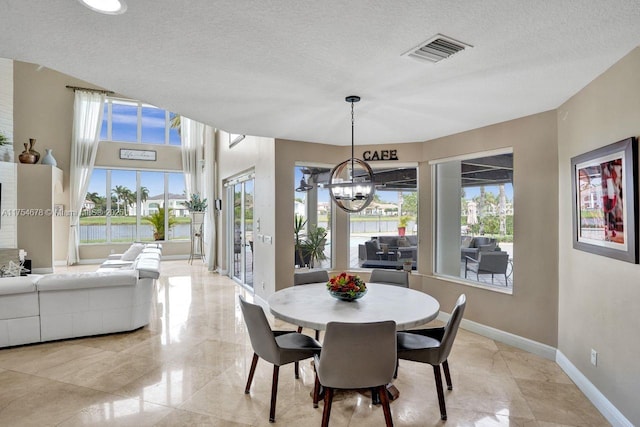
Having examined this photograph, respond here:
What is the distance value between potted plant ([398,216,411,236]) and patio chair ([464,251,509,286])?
1059 mm

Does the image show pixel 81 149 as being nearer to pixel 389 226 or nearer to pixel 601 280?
pixel 389 226

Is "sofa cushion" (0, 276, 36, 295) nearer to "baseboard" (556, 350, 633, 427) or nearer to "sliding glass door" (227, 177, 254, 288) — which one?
"sliding glass door" (227, 177, 254, 288)

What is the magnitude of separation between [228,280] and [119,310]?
349 centimetres

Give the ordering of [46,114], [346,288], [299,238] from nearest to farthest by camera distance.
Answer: [346,288] → [299,238] → [46,114]

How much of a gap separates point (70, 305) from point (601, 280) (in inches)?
212

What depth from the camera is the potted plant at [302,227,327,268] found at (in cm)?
554

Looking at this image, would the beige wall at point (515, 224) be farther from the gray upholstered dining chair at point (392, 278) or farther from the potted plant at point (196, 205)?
the potted plant at point (196, 205)

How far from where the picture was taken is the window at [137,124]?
10648 millimetres

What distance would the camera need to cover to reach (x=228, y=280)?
7.85 meters

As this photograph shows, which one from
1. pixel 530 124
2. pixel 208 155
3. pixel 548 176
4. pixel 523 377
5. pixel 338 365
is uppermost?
pixel 208 155

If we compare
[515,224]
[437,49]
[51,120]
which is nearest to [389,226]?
[515,224]

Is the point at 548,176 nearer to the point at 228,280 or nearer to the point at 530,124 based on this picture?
the point at 530,124

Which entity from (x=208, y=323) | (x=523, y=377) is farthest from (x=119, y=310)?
(x=523, y=377)

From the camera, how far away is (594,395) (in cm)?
284
